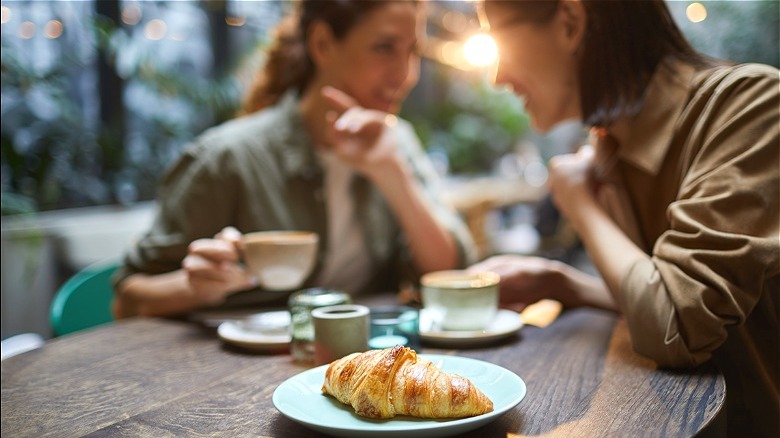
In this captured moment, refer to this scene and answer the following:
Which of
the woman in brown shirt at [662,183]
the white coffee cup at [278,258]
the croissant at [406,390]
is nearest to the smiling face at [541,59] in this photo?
the woman in brown shirt at [662,183]

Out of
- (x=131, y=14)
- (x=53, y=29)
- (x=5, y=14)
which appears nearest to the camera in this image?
(x=5, y=14)

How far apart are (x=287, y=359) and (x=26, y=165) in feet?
7.04

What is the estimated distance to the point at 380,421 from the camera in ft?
2.65

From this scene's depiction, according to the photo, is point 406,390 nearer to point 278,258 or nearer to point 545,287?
point 278,258

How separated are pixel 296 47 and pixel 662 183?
1.27 m

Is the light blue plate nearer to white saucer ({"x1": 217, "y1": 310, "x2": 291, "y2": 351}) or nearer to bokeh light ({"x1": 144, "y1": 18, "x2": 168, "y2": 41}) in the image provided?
white saucer ({"x1": 217, "y1": 310, "x2": 291, "y2": 351})

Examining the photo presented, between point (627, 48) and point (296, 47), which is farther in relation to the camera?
point (296, 47)

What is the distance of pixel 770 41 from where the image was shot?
8.87 feet

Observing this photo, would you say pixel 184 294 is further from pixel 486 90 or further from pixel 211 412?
pixel 486 90

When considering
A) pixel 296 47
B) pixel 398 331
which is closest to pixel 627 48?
pixel 398 331

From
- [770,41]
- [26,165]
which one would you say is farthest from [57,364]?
[770,41]

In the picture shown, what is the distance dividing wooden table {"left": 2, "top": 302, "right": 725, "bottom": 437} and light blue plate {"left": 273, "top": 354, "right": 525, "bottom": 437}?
3cm

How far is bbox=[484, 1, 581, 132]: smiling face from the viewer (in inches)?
57.6

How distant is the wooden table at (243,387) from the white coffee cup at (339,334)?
8cm
